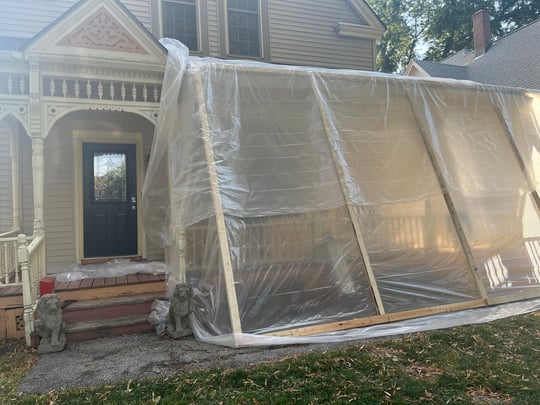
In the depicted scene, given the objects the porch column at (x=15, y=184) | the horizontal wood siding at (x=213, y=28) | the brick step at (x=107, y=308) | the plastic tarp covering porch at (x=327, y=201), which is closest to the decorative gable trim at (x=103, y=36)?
the plastic tarp covering porch at (x=327, y=201)

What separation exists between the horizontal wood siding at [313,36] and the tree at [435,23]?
16669 mm

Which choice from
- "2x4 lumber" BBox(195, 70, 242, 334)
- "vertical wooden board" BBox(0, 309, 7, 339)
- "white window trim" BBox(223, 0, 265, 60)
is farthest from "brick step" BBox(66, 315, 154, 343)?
"white window trim" BBox(223, 0, 265, 60)

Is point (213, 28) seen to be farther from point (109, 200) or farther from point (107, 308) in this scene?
point (107, 308)

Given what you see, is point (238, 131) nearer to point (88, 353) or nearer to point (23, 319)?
point (88, 353)

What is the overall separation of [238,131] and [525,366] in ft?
10.8

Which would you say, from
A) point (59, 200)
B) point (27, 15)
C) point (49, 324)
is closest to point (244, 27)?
point (27, 15)

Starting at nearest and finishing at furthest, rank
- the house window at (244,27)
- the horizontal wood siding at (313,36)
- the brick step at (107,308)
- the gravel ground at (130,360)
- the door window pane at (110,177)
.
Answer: the gravel ground at (130,360) < the brick step at (107,308) < the door window pane at (110,177) < the house window at (244,27) < the horizontal wood siding at (313,36)

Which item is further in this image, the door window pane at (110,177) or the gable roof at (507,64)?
the gable roof at (507,64)

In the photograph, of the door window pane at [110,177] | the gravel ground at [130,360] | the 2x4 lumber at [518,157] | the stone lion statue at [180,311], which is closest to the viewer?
the gravel ground at [130,360]

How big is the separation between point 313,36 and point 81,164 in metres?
5.27

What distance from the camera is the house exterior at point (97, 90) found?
428 centimetres

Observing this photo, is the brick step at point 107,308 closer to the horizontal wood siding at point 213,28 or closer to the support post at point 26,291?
the support post at point 26,291

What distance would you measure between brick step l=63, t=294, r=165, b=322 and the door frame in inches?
81.2

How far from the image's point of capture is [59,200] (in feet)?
19.3
